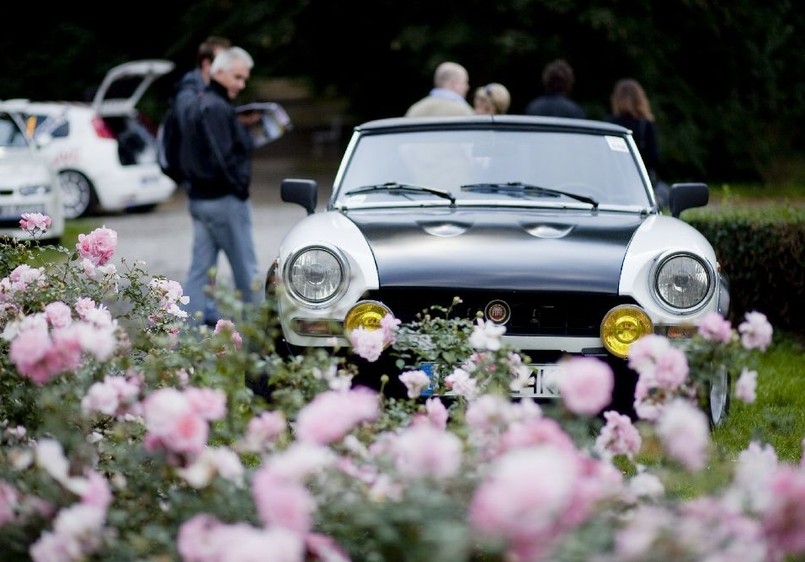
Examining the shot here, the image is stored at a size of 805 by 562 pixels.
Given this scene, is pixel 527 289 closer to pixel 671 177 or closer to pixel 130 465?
pixel 130 465

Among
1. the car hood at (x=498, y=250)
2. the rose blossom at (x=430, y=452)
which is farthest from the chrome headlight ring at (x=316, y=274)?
the rose blossom at (x=430, y=452)

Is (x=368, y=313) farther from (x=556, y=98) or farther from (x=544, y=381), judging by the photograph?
(x=556, y=98)

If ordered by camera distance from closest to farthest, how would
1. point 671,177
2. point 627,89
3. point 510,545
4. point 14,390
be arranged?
point 510,545, point 14,390, point 627,89, point 671,177

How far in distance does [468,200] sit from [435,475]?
3.81 metres

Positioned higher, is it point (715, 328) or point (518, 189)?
point (715, 328)

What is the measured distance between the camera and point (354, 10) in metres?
26.2

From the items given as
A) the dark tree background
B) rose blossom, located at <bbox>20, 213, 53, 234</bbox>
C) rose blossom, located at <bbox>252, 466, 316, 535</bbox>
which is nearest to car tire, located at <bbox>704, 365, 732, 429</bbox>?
rose blossom, located at <bbox>20, 213, 53, 234</bbox>

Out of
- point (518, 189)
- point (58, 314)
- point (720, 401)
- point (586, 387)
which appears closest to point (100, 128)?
point (518, 189)

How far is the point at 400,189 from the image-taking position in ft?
21.8

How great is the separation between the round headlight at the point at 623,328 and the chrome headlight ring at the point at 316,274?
1.06 meters

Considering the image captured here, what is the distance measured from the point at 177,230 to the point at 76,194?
1875 millimetres

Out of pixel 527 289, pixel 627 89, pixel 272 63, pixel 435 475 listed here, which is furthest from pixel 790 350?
pixel 272 63

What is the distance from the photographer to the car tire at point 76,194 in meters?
18.4

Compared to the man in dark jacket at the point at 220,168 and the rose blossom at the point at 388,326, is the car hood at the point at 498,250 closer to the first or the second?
the rose blossom at the point at 388,326
